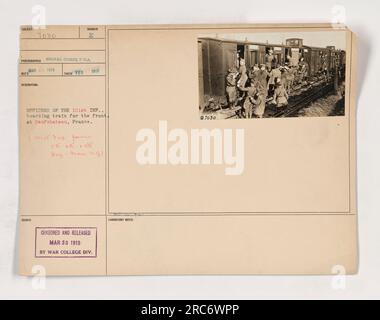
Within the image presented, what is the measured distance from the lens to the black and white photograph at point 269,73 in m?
0.61

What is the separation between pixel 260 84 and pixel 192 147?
0.14m

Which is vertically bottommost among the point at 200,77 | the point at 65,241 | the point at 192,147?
the point at 65,241

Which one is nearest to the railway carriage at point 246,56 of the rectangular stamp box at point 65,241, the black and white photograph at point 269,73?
the black and white photograph at point 269,73

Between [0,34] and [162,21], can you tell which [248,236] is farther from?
[0,34]

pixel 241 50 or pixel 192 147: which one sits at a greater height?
pixel 241 50

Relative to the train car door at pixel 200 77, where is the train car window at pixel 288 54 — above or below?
above

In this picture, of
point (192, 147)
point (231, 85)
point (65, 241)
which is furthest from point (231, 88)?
point (65, 241)

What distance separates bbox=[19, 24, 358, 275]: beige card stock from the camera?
61cm

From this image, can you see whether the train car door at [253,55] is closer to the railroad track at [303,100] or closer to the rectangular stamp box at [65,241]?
the railroad track at [303,100]

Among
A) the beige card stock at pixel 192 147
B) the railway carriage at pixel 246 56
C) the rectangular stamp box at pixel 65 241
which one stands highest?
the railway carriage at pixel 246 56

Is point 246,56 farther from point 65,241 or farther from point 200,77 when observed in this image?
point 65,241

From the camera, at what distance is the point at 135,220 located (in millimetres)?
621

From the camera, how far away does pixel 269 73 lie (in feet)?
2.02
